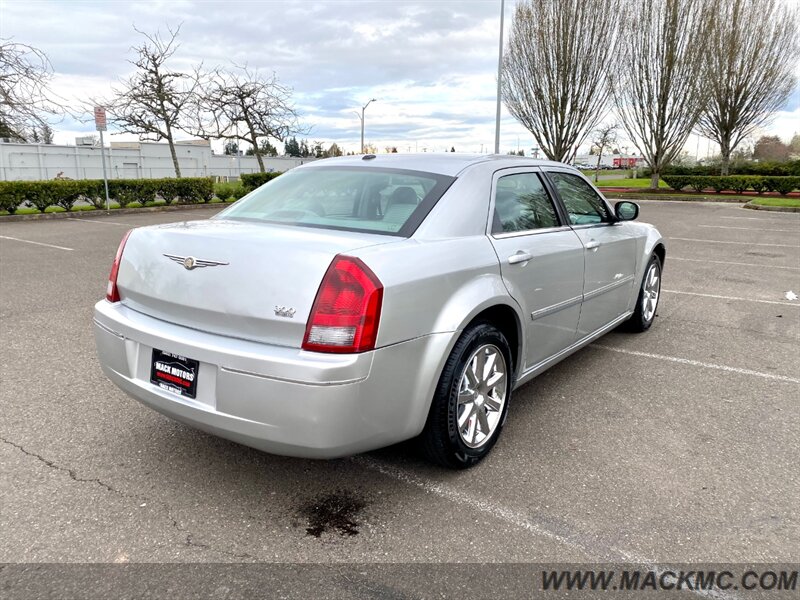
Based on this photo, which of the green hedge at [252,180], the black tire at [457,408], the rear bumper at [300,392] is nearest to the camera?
the rear bumper at [300,392]

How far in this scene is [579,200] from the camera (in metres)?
4.35

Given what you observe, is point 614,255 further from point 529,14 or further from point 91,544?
point 529,14

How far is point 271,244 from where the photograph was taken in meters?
2.53

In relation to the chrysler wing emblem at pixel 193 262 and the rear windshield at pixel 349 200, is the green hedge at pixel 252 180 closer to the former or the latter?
the rear windshield at pixel 349 200

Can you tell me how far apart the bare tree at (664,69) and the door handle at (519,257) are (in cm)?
2831

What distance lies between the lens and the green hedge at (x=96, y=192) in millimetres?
16156

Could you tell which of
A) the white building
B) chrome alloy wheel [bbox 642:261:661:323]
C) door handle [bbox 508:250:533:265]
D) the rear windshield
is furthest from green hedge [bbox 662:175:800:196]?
the white building

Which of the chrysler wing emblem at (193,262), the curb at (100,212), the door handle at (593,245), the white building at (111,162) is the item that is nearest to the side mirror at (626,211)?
the door handle at (593,245)

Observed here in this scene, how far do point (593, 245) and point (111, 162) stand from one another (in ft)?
137

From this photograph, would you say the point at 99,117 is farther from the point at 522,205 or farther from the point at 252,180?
the point at 522,205

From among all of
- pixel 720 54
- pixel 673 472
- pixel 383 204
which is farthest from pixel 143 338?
pixel 720 54

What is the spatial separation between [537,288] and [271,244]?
1591 mm

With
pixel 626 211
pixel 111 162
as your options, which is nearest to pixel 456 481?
pixel 626 211

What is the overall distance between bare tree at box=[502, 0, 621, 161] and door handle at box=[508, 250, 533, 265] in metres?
28.1
